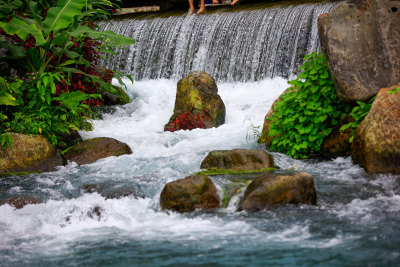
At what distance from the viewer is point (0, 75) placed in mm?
7777

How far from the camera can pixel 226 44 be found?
44.8 feet

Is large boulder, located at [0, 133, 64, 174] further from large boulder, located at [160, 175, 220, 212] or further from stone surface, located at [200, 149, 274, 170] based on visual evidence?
large boulder, located at [160, 175, 220, 212]

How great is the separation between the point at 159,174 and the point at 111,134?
3.52 metres

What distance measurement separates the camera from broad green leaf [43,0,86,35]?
7304mm

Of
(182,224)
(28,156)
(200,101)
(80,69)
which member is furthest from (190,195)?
(80,69)

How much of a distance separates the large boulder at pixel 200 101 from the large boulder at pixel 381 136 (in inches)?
161

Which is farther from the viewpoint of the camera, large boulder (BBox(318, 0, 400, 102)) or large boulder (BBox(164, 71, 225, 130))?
large boulder (BBox(164, 71, 225, 130))

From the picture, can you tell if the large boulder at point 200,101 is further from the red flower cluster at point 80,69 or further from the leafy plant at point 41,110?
the leafy plant at point 41,110

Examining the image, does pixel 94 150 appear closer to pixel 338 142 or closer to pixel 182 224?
pixel 182 224

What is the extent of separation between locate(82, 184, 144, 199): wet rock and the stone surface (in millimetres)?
1341

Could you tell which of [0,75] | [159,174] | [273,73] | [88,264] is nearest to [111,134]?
[0,75]

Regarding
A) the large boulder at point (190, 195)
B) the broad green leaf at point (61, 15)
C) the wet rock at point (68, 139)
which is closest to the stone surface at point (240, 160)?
the large boulder at point (190, 195)

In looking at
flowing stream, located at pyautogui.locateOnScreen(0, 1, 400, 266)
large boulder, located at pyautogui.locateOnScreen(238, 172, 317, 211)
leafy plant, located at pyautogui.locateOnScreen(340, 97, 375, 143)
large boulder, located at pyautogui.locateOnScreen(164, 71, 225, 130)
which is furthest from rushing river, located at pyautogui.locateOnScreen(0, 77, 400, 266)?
large boulder, located at pyautogui.locateOnScreen(164, 71, 225, 130)

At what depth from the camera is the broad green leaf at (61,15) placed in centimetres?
730
